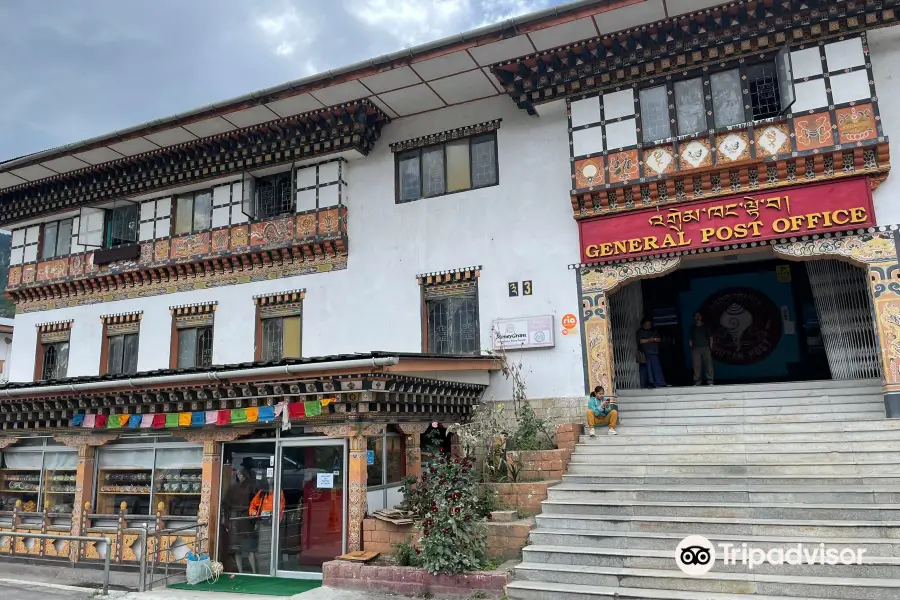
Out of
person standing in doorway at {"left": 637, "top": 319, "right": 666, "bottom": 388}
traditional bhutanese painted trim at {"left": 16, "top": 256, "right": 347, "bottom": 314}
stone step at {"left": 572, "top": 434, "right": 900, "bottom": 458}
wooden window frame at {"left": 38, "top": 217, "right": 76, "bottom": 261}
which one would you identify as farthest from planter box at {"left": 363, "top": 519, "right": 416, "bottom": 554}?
wooden window frame at {"left": 38, "top": 217, "right": 76, "bottom": 261}

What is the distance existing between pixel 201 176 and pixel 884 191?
1515cm

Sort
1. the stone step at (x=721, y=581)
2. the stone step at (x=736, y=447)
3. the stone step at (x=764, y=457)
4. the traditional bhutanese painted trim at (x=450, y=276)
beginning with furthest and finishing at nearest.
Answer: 1. the traditional bhutanese painted trim at (x=450, y=276)
2. the stone step at (x=736, y=447)
3. the stone step at (x=764, y=457)
4. the stone step at (x=721, y=581)

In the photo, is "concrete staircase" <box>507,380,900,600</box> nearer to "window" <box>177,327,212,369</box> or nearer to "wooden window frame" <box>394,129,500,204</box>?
"wooden window frame" <box>394,129,500,204</box>

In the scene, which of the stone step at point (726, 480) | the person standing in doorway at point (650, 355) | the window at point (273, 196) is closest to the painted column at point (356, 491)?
the stone step at point (726, 480)

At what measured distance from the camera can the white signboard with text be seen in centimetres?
1359

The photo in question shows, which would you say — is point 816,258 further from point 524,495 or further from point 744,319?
point 524,495

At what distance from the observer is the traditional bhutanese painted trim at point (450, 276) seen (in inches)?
577

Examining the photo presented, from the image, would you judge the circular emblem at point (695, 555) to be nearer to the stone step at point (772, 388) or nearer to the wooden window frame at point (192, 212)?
the stone step at point (772, 388)

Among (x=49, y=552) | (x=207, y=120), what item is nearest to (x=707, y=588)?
(x=49, y=552)

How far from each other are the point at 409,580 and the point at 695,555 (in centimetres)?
373

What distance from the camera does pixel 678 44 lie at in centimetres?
1258

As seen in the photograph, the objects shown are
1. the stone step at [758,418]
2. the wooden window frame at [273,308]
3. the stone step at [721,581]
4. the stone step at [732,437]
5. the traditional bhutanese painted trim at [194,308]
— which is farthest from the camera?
the traditional bhutanese painted trim at [194,308]

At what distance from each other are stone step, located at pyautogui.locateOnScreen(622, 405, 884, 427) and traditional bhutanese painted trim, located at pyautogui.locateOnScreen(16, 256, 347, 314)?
7.81 m

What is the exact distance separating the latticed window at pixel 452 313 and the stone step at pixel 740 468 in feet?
14.4
